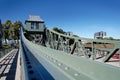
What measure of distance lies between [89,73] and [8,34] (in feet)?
255

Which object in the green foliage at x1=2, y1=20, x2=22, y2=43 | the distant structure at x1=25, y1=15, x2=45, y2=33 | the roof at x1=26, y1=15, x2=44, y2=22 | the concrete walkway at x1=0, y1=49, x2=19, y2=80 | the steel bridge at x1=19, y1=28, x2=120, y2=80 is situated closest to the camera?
the steel bridge at x1=19, y1=28, x2=120, y2=80

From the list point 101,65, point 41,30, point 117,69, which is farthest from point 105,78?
point 41,30

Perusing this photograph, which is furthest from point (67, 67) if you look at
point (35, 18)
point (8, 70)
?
point (35, 18)

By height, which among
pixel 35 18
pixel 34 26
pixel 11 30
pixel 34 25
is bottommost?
pixel 11 30

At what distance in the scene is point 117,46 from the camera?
15.2 ft

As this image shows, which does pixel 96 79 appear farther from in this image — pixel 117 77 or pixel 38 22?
pixel 38 22

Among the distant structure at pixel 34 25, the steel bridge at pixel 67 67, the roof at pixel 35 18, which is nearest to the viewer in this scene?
the steel bridge at pixel 67 67

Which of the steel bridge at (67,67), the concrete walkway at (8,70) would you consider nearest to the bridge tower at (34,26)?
the concrete walkway at (8,70)

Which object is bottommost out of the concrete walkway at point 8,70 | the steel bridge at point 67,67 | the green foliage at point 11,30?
the concrete walkway at point 8,70

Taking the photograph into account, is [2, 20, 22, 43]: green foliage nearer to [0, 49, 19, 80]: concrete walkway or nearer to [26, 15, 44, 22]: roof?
[26, 15, 44, 22]: roof

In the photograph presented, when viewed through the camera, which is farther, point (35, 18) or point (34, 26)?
point (35, 18)

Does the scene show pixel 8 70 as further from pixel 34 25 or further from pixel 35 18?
pixel 35 18

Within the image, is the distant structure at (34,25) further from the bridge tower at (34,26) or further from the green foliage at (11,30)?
the green foliage at (11,30)

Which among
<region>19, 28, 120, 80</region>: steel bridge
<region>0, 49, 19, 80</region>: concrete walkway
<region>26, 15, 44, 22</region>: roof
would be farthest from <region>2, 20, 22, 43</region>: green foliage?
<region>19, 28, 120, 80</region>: steel bridge
